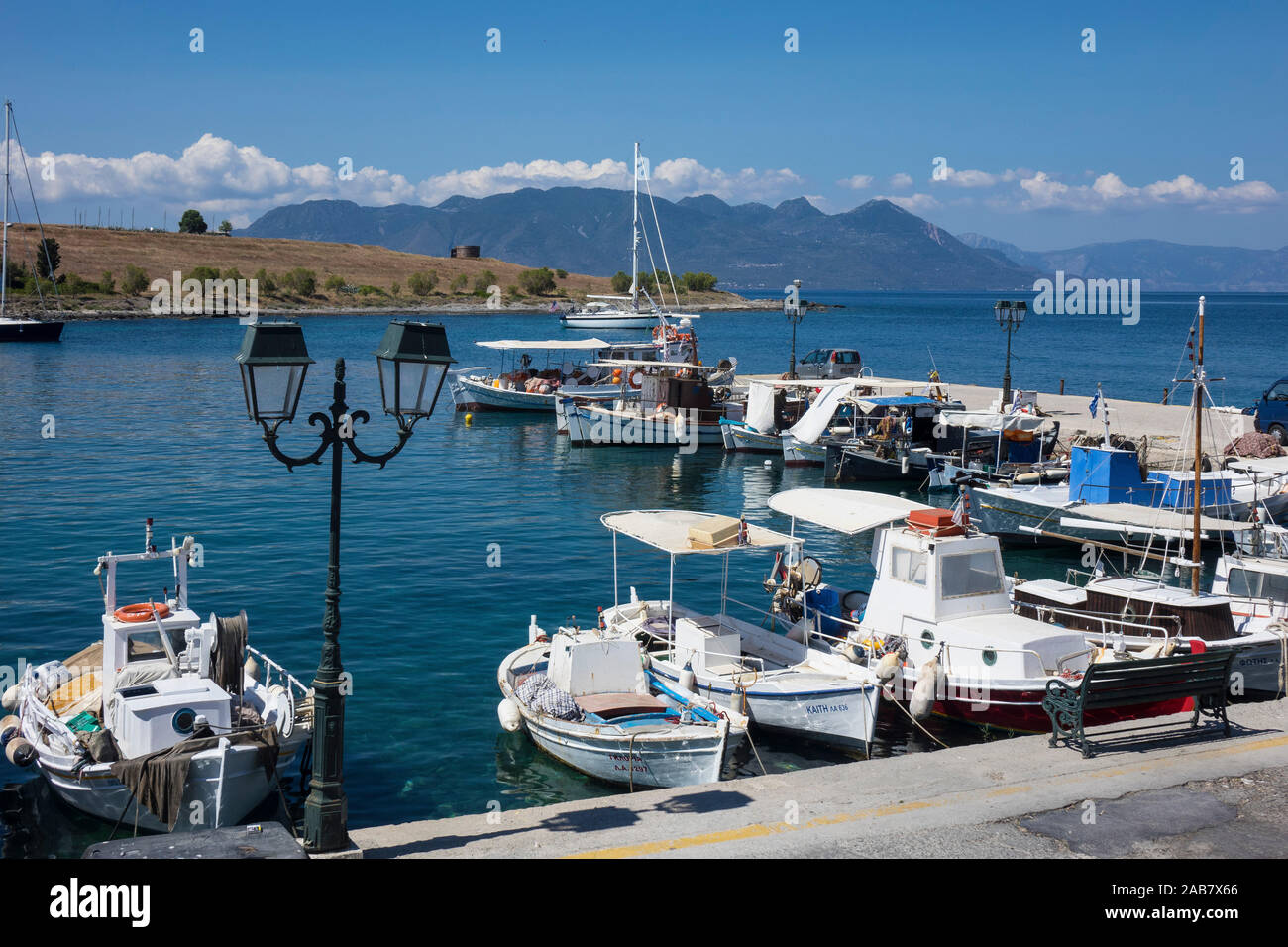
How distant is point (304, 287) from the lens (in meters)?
158

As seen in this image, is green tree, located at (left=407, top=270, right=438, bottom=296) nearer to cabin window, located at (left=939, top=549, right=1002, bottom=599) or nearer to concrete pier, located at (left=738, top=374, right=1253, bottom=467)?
concrete pier, located at (left=738, top=374, right=1253, bottom=467)

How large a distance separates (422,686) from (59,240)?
165m

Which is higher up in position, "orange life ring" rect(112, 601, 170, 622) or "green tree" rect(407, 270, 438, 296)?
"green tree" rect(407, 270, 438, 296)

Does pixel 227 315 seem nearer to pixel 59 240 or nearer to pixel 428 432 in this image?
pixel 59 240

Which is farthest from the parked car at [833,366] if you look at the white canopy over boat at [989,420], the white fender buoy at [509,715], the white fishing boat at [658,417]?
the white fender buoy at [509,715]

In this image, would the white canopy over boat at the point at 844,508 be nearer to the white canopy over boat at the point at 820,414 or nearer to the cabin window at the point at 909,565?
the cabin window at the point at 909,565

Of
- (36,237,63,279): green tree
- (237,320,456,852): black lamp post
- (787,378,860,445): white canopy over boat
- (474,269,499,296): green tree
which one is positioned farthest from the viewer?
(474,269,499,296): green tree

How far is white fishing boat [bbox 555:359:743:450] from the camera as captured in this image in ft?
157

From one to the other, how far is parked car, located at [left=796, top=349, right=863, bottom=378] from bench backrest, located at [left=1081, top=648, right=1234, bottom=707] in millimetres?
44234

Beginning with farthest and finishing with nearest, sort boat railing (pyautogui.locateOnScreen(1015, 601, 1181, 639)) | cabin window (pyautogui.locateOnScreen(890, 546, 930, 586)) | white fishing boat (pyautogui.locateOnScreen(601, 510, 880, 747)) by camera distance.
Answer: boat railing (pyautogui.locateOnScreen(1015, 601, 1181, 639))
cabin window (pyautogui.locateOnScreen(890, 546, 930, 586))
white fishing boat (pyautogui.locateOnScreen(601, 510, 880, 747))

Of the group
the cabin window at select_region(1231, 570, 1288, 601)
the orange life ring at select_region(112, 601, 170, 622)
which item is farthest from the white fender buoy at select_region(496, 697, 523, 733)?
the cabin window at select_region(1231, 570, 1288, 601)

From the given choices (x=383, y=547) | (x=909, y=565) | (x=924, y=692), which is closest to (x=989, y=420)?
(x=383, y=547)

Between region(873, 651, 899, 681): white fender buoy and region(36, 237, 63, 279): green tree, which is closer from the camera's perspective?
region(873, 651, 899, 681): white fender buoy

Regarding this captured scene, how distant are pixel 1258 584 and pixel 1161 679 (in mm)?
8867
